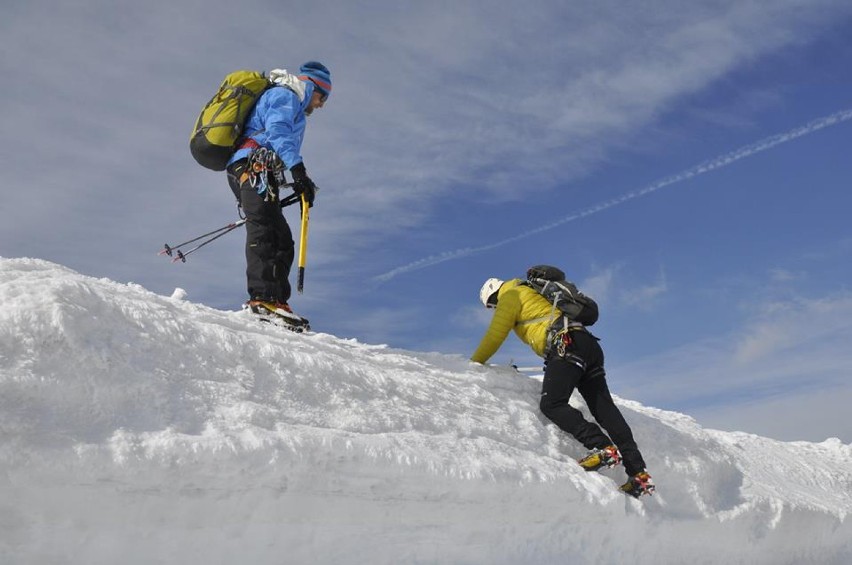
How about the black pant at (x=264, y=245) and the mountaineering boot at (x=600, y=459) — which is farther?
the black pant at (x=264, y=245)

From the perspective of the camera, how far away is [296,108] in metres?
8.30

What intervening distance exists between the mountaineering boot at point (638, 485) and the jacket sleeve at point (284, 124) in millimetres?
4691

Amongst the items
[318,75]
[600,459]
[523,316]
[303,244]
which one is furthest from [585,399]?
[318,75]

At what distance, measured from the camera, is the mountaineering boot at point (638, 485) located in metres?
7.74

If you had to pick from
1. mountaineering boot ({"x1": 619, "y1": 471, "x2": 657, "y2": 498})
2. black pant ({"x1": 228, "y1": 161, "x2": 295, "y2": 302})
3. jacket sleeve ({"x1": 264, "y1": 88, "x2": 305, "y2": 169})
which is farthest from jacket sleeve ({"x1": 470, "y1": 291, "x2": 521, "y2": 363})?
jacket sleeve ({"x1": 264, "y1": 88, "x2": 305, "y2": 169})

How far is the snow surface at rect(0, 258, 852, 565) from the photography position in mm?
4629

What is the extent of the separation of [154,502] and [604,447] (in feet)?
A: 15.3

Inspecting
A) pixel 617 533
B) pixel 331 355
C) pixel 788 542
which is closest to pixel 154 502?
pixel 331 355

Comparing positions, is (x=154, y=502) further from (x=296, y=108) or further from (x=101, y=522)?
(x=296, y=108)

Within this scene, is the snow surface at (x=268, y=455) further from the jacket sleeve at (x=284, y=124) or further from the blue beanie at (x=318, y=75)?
the blue beanie at (x=318, y=75)

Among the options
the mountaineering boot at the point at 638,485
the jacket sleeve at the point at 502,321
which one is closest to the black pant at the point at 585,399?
the mountaineering boot at the point at 638,485

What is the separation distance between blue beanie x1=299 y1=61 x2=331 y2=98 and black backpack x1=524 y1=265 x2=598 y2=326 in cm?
322

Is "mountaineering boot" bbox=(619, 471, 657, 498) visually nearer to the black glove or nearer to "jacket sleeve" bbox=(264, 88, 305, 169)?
the black glove

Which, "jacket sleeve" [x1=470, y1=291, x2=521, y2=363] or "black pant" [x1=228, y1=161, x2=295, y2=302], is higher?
"black pant" [x1=228, y1=161, x2=295, y2=302]
